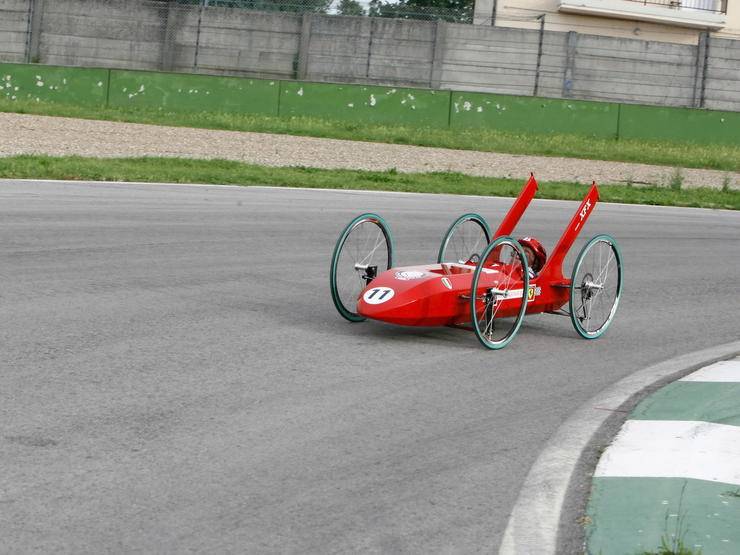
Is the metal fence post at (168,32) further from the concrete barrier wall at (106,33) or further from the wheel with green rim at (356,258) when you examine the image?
the wheel with green rim at (356,258)

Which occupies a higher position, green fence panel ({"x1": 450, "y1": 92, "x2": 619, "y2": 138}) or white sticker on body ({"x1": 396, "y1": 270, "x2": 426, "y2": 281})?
green fence panel ({"x1": 450, "y1": 92, "x2": 619, "y2": 138})

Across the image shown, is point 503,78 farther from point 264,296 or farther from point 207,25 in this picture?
point 264,296

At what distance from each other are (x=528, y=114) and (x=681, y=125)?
3.44m

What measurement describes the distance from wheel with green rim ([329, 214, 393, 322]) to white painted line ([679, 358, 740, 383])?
218 centimetres

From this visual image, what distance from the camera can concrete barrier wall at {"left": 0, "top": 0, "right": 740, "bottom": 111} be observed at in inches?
1246

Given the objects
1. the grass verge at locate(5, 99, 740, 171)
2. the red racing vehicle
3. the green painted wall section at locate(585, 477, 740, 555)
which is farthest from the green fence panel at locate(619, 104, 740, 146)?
the green painted wall section at locate(585, 477, 740, 555)

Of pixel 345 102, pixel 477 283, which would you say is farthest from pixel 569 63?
pixel 477 283

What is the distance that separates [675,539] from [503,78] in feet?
92.6

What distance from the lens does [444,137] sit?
26.5 meters

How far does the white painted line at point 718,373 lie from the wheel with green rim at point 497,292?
120 centimetres

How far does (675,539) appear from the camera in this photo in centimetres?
440

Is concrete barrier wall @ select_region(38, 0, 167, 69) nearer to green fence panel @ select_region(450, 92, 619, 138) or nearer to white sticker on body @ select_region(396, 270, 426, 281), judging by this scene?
green fence panel @ select_region(450, 92, 619, 138)

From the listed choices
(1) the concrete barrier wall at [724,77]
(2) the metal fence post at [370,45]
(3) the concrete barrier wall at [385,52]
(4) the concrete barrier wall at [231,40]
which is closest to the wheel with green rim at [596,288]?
(3) the concrete barrier wall at [385,52]

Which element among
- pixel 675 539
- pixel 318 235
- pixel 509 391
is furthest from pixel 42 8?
pixel 675 539
